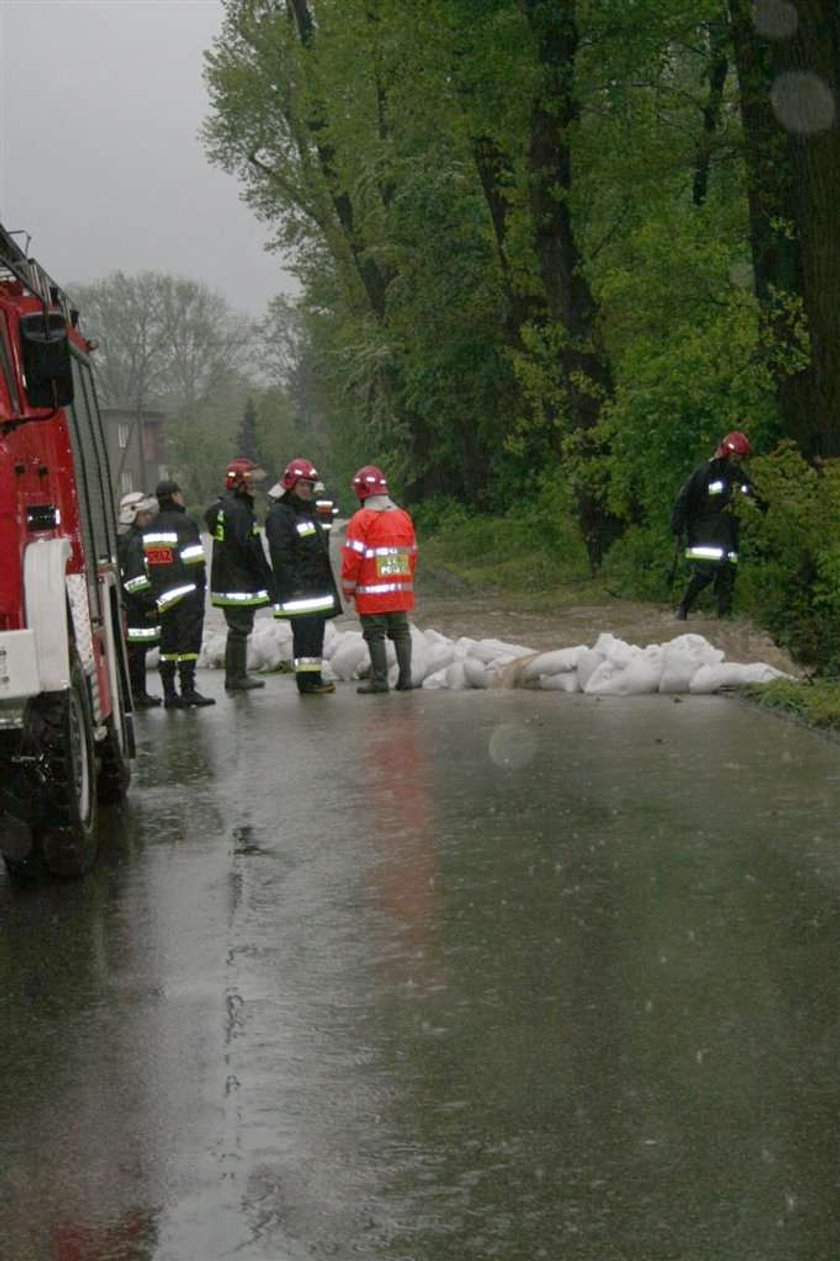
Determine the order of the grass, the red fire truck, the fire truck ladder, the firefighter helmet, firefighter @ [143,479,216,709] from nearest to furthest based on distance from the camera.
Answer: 1. the red fire truck
2. the fire truck ladder
3. the grass
4. firefighter @ [143,479,216,709]
5. the firefighter helmet

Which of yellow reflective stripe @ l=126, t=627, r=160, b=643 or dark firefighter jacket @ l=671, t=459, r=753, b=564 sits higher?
dark firefighter jacket @ l=671, t=459, r=753, b=564

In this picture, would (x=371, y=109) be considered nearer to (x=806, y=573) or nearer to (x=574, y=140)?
(x=574, y=140)

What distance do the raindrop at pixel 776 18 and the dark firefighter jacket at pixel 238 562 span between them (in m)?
6.33

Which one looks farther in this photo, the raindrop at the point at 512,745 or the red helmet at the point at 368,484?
the red helmet at the point at 368,484

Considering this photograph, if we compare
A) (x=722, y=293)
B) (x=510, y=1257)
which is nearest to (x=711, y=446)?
(x=722, y=293)

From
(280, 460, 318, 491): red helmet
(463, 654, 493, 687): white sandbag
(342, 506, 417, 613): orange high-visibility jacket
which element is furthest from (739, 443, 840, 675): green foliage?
Result: (280, 460, 318, 491): red helmet

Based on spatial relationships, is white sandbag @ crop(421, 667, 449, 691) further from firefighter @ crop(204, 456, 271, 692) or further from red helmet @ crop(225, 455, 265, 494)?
red helmet @ crop(225, 455, 265, 494)

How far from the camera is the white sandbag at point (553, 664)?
17.5m

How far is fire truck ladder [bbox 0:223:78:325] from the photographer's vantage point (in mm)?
9914

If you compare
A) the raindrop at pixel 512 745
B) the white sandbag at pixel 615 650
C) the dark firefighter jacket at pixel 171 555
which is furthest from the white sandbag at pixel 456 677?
the raindrop at pixel 512 745

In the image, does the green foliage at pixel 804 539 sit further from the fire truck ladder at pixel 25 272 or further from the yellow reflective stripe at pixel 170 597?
the fire truck ladder at pixel 25 272

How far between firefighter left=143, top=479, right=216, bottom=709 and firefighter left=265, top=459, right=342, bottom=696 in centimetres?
69

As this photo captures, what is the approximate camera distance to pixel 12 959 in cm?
786

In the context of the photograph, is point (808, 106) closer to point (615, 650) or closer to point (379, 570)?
point (615, 650)
